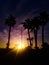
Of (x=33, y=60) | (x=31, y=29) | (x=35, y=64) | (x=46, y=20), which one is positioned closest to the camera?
(x=35, y=64)

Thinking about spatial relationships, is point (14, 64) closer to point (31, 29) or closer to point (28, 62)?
point (28, 62)

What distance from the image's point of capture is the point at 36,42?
80.1 m

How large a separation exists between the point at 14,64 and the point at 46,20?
142 ft

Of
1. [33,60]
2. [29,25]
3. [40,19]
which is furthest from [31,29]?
[33,60]

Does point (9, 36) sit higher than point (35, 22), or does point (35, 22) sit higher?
point (35, 22)

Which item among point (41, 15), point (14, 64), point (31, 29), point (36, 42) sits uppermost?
point (41, 15)

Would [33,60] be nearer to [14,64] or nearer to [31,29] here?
[14,64]

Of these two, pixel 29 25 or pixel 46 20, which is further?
pixel 29 25

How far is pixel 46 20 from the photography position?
7925cm

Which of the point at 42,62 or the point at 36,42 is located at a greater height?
the point at 36,42

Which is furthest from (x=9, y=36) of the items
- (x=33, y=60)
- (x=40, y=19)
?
(x=33, y=60)

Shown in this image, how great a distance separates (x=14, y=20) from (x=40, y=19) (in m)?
12.0

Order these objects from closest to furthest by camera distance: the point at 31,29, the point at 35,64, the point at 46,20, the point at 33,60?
the point at 35,64 < the point at 33,60 < the point at 46,20 < the point at 31,29

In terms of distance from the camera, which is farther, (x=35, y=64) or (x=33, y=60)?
(x=33, y=60)
